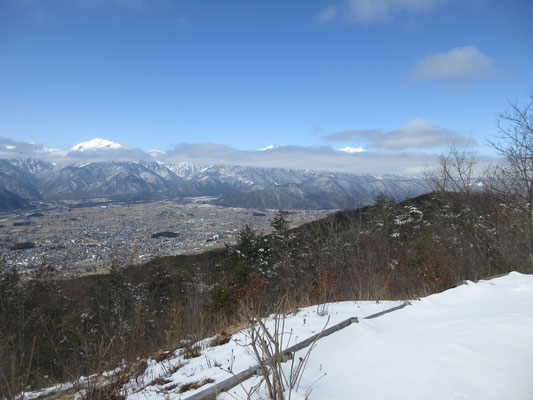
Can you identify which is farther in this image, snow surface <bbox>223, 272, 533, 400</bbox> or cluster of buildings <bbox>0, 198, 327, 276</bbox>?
cluster of buildings <bbox>0, 198, 327, 276</bbox>

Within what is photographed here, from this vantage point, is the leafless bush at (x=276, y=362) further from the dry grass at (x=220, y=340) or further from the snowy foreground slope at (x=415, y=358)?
the dry grass at (x=220, y=340)

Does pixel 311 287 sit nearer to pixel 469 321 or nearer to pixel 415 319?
pixel 415 319

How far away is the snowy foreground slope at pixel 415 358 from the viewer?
192 centimetres

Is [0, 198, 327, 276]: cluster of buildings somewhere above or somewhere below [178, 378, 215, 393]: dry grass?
below

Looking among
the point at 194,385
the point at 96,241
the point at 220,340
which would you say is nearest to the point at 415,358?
the point at 194,385

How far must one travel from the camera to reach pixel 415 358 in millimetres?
2297

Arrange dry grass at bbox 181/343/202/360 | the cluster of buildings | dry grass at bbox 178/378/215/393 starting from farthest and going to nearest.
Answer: the cluster of buildings, dry grass at bbox 181/343/202/360, dry grass at bbox 178/378/215/393

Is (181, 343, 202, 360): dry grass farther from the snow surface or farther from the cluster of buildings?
the cluster of buildings

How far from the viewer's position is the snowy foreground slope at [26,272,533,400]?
6.31ft

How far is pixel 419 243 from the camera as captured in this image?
1006cm

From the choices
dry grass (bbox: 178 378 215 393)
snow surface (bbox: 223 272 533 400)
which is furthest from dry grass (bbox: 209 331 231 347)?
snow surface (bbox: 223 272 533 400)

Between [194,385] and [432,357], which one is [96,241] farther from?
[432,357]

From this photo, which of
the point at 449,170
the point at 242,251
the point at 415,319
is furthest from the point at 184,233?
the point at 415,319

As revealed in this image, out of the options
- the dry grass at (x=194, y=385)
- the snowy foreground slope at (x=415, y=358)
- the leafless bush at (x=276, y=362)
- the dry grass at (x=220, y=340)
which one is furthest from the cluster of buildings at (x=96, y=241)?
the leafless bush at (x=276, y=362)
